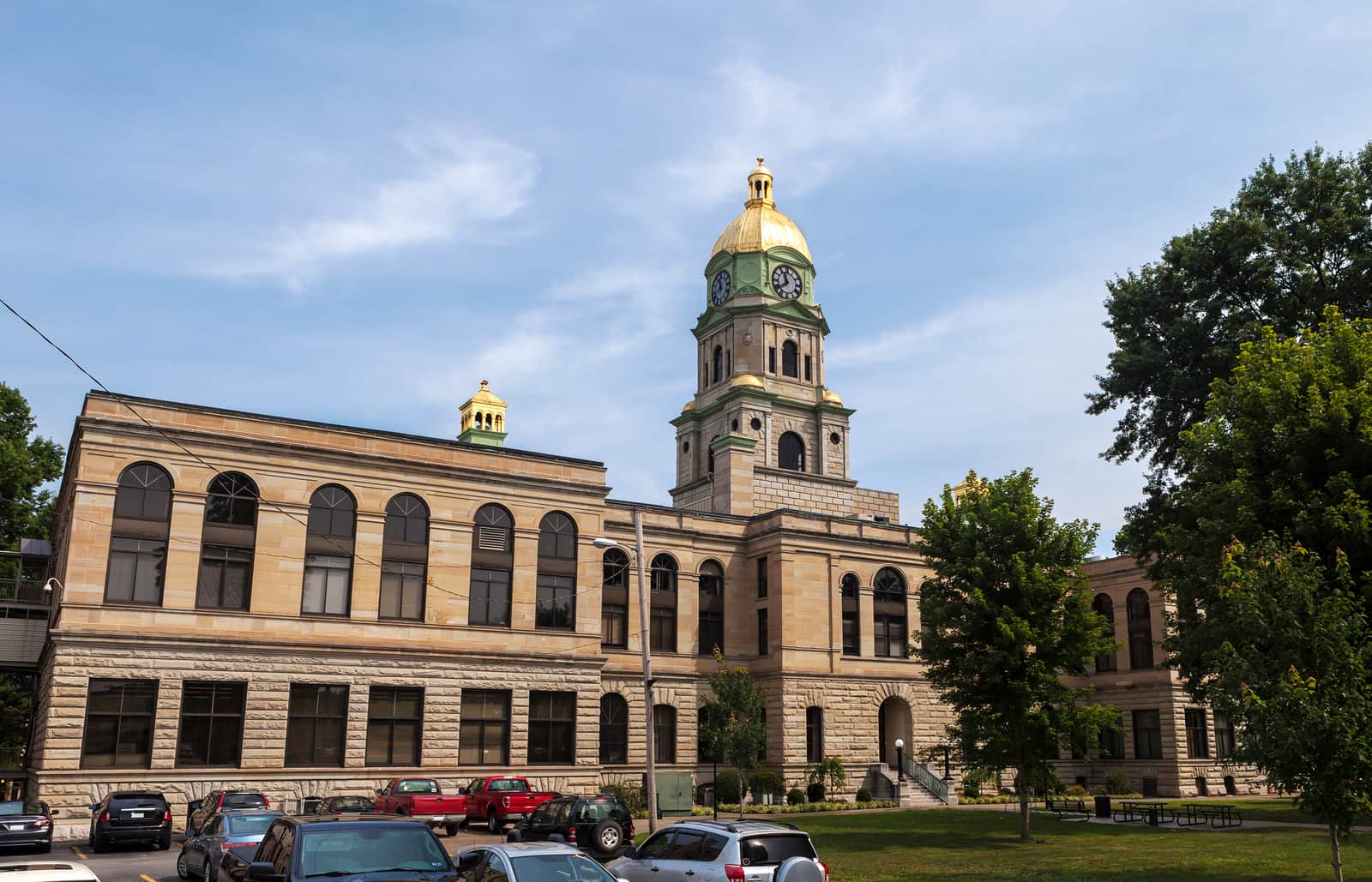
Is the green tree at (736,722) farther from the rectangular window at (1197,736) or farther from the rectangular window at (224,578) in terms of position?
the rectangular window at (1197,736)

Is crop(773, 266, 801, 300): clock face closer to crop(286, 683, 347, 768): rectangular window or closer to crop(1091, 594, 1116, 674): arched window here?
crop(1091, 594, 1116, 674): arched window

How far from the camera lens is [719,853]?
16.9 m

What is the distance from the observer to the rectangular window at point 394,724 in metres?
42.0

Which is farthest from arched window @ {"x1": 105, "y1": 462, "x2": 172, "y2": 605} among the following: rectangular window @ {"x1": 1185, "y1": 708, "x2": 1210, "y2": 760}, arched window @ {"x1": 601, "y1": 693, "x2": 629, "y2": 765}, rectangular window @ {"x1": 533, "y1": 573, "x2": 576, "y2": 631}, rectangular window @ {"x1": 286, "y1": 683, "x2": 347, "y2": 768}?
rectangular window @ {"x1": 1185, "y1": 708, "x2": 1210, "y2": 760}

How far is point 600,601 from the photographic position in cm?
4941

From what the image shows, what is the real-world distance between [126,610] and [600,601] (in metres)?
19.2

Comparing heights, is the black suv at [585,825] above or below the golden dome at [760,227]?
below

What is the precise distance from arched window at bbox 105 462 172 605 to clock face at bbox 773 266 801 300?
44.9 meters

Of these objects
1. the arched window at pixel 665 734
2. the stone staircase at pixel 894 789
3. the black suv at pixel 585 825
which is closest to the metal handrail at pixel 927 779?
the stone staircase at pixel 894 789

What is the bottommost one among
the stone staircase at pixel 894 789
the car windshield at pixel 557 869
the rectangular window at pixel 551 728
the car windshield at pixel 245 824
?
the stone staircase at pixel 894 789

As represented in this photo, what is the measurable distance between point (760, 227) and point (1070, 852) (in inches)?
2101

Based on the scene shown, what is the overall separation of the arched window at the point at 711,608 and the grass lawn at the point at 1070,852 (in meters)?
15.5

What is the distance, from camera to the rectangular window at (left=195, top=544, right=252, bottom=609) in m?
40.2

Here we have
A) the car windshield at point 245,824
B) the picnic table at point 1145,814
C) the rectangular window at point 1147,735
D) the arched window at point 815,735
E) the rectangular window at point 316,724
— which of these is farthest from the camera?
the rectangular window at point 1147,735
